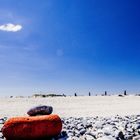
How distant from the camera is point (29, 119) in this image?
10.3 metres

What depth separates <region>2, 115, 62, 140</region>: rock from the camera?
1005 cm

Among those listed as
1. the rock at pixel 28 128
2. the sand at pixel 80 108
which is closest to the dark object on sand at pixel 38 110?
the rock at pixel 28 128

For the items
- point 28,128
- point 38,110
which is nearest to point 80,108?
point 38,110

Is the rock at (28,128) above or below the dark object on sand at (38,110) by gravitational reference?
Result: below

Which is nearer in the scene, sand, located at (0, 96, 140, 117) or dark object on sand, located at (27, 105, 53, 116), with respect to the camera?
dark object on sand, located at (27, 105, 53, 116)

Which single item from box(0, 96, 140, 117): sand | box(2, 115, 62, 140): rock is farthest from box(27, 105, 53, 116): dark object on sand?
box(0, 96, 140, 117): sand

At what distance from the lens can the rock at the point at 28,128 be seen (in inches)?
396

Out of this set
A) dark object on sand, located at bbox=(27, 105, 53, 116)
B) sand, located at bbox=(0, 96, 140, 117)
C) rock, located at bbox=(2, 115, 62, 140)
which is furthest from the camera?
sand, located at bbox=(0, 96, 140, 117)

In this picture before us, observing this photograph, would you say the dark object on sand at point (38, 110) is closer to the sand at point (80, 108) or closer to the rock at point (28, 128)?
the rock at point (28, 128)

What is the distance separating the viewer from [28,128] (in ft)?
32.9

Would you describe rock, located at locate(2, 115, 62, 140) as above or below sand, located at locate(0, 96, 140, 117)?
below

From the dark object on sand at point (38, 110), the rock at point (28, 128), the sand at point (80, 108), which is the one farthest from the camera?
the sand at point (80, 108)

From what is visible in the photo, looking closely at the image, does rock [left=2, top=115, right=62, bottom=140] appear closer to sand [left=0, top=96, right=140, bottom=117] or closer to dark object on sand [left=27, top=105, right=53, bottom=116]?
dark object on sand [left=27, top=105, right=53, bottom=116]

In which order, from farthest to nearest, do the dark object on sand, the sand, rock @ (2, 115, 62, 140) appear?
the sand, the dark object on sand, rock @ (2, 115, 62, 140)
